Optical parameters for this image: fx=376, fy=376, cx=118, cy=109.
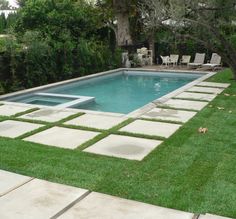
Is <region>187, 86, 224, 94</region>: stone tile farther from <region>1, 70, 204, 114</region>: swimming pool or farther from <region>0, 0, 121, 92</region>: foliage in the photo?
<region>0, 0, 121, 92</region>: foliage

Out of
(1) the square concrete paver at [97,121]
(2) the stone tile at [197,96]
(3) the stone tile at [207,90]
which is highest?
(3) the stone tile at [207,90]

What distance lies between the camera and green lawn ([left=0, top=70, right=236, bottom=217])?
13.5 ft

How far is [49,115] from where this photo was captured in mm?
8203

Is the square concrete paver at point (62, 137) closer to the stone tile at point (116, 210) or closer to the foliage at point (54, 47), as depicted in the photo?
the stone tile at point (116, 210)

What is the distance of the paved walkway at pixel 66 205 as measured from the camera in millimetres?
3695

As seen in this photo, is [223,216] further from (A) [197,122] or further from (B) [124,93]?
(B) [124,93]

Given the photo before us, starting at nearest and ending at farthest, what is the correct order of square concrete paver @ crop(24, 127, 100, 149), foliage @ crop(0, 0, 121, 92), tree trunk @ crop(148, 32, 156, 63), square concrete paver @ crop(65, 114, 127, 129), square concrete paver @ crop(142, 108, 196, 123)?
1. square concrete paver @ crop(24, 127, 100, 149)
2. square concrete paver @ crop(65, 114, 127, 129)
3. square concrete paver @ crop(142, 108, 196, 123)
4. foliage @ crop(0, 0, 121, 92)
5. tree trunk @ crop(148, 32, 156, 63)

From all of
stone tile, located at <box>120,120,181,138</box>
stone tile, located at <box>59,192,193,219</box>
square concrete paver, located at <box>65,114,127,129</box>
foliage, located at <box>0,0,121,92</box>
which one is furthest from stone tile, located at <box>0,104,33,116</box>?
stone tile, located at <box>59,192,193,219</box>

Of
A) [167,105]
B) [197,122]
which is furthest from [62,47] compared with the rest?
[197,122]

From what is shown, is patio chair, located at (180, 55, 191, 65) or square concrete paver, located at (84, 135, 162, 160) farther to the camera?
patio chair, located at (180, 55, 191, 65)

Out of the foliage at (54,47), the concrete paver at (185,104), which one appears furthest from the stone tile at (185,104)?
the foliage at (54,47)

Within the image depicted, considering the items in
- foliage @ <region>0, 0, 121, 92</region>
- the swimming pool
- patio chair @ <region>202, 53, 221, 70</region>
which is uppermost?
foliage @ <region>0, 0, 121, 92</region>

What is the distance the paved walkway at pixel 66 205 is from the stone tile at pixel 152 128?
103 inches

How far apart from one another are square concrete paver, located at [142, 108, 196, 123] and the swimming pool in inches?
71.8
